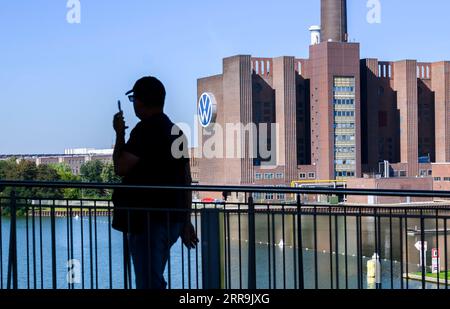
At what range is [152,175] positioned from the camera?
4.36m

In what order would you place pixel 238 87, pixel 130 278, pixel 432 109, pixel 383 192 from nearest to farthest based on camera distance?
1. pixel 383 192
2. pixel 130 278
3. pixel 238 87
4. pixel 432 109

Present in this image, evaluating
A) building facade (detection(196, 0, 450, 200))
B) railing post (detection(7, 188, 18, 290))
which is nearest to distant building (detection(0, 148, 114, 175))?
building facade (detection(196, 0, 450, 200))

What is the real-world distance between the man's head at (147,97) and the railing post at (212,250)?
0.64 metres

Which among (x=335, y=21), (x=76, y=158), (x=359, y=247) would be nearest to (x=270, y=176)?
(x=335, y=21)

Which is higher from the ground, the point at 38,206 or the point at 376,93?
the point at 376,93

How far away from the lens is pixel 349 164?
71438mm

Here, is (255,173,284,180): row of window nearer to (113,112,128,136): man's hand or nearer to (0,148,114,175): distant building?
(0,148,114,175): distant building

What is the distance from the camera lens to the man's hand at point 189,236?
4.66 m

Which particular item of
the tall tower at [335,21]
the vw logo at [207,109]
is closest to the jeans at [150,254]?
the vw logo at [207,109]

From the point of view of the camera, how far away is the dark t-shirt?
430 centimetres

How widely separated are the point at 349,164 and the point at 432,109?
13331mm

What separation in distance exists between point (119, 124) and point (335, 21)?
71.4 m
